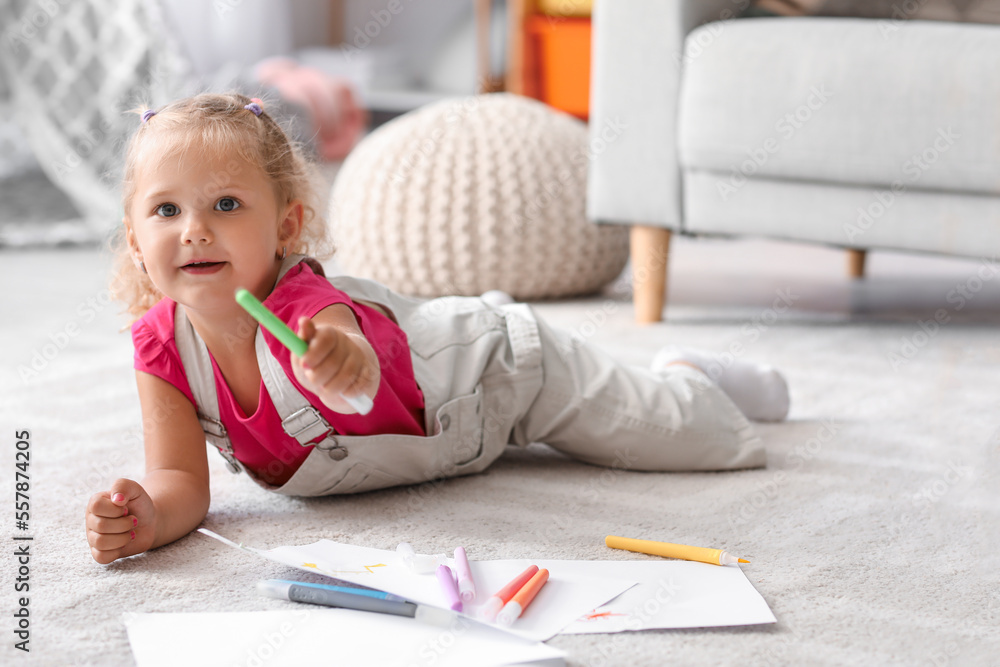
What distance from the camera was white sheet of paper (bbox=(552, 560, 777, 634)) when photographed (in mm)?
621

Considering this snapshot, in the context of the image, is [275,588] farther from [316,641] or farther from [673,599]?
[673,599]

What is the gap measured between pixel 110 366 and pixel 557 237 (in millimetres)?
808

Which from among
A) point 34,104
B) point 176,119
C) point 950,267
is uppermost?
point 176,119

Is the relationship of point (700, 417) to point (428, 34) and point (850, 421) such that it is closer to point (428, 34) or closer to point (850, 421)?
point (850, 421)

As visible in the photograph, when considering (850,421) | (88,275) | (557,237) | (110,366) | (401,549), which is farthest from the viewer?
(88,275)

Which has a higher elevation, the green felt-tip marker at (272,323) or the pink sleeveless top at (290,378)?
the green felt-tip marker at (272,323)

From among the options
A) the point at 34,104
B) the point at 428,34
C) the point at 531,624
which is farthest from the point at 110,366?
the point at 428,34

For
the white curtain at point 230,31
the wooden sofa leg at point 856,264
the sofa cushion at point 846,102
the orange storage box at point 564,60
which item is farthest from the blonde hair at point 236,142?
the white curtain at point 230,31

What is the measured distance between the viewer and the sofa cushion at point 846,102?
1.34 meters

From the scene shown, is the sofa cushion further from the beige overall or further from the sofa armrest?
the beige overall

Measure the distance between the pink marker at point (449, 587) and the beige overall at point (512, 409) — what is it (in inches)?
7.2

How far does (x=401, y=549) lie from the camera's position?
2.35ft

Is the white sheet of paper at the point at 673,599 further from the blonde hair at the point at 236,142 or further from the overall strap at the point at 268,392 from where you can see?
the blonde hair at the point at 236,142

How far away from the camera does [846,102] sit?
1.39 m
